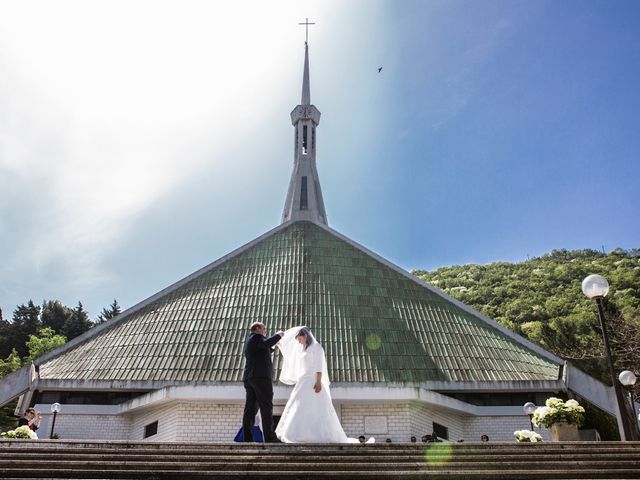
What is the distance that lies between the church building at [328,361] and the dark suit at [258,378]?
24.2 feet

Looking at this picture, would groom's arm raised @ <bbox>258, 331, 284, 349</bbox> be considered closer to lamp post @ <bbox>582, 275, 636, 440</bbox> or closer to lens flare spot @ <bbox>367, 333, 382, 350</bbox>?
lamp post @ <bbox>582, 275, 636, 440</bbox>

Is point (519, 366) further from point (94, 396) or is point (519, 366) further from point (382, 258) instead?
point (94, 396)

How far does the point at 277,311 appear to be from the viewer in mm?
18375

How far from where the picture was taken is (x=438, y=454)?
5.96m

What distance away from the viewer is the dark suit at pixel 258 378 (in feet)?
25.2

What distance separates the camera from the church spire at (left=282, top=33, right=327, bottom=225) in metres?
26.6

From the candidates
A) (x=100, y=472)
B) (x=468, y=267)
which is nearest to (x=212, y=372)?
(x=100, y=472)

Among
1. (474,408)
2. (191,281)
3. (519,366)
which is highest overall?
(191,281)

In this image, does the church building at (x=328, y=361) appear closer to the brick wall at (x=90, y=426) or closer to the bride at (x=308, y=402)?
the brick wall at (x=90, y=426)

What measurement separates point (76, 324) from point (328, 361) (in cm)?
4452

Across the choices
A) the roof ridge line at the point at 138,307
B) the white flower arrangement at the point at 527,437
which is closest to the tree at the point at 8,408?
the roof ridge line at the point at 138,307

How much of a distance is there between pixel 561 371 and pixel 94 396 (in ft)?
42.2

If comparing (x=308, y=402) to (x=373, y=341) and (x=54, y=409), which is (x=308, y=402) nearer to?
(x=373, y=341)

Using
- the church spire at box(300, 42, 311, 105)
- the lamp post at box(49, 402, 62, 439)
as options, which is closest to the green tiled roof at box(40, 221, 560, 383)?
the lamp post at box(49, 402, 62, 439)
